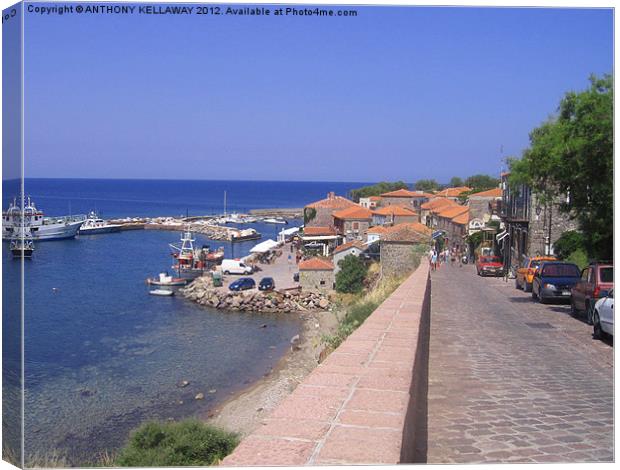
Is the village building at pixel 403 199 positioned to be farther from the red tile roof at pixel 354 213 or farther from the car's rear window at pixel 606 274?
the car's rear window at pixel 606 274

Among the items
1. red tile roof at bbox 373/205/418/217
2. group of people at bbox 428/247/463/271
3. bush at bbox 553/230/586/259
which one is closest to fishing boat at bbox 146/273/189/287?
red tile roof at bbox 373/205/418/217

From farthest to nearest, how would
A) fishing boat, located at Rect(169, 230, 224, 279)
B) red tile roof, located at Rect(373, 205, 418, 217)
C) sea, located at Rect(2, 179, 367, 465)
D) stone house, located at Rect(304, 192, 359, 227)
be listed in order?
stone house, located at Rect(304, 192, 359, 227) → red tile roof, located at Rect(373, 205, 418, 217) → fishing boat, located at Rect(169, 230, 224, 279) → sea, located at Rect(2, 179, 367, 465)

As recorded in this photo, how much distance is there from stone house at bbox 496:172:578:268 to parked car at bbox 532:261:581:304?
1292cm

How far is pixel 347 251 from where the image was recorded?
50.9 metres

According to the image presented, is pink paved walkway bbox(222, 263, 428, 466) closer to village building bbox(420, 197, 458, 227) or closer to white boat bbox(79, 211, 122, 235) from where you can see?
village building bbox(420, 197, 458, 227)

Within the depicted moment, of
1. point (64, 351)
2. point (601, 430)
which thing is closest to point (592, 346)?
point (601, 430)

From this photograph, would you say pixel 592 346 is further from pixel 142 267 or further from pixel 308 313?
→ pixel 142 267

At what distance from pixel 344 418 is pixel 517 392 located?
359cm

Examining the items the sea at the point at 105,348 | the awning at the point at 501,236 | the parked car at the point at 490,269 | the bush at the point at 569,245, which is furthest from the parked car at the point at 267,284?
the bush at the point at 569,245

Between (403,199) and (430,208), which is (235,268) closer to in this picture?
(403,199)

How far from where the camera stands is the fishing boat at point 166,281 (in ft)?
158

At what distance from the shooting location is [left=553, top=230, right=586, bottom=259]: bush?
2669 cm

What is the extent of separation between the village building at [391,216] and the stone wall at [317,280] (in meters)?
8.88

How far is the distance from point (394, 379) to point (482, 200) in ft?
159
